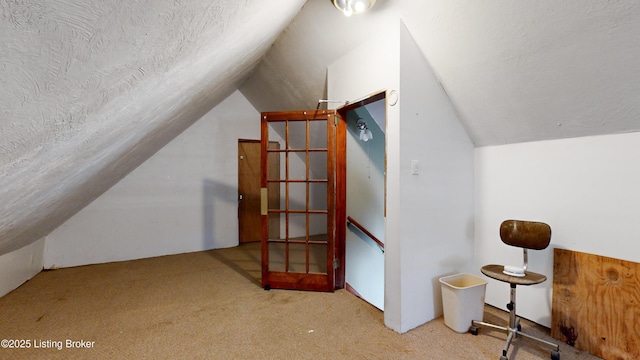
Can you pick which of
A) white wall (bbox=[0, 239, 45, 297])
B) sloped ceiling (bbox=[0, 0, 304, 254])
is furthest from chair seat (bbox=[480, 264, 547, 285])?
white wall (bbox=[0, 239, 45, 297])

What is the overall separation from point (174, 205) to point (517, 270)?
4226mm

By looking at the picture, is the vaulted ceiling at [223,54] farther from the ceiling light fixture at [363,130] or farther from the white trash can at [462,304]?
the white trash can at [462,304]

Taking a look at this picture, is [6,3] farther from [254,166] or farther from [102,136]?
[254,166]

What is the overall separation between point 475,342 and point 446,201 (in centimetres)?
102

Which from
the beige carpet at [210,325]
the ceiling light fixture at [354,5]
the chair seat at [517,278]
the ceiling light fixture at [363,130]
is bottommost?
the beige carpet at [210,325]

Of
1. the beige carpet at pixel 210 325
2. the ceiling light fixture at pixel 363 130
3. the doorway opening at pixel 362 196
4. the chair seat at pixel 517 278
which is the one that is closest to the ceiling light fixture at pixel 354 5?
the doorway opening at pixel 362 196

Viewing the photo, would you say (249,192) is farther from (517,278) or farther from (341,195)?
(517,278)

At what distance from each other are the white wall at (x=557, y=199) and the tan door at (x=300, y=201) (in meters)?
1.36

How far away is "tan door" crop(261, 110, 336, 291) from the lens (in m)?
2.82

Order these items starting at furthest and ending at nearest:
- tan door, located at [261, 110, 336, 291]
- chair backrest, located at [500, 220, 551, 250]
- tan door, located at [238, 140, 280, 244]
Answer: tan door, located at [238, 140, 280, 244] → tan door, located at [261, 110, 336, 291] → chair backrest, located at [500, 220, 551, 250]

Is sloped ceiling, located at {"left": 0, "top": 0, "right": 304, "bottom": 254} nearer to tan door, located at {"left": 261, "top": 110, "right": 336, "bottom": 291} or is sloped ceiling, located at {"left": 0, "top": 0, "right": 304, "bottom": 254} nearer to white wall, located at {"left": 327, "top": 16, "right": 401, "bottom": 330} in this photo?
white wall, located at {"left": 327, "top": 16, "right": 401, "bottom": 330}

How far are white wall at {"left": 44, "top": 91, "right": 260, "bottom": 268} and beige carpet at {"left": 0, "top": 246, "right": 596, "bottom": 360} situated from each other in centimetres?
64

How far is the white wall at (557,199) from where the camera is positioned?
1.74 m

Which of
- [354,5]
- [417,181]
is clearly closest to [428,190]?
[417,181]
